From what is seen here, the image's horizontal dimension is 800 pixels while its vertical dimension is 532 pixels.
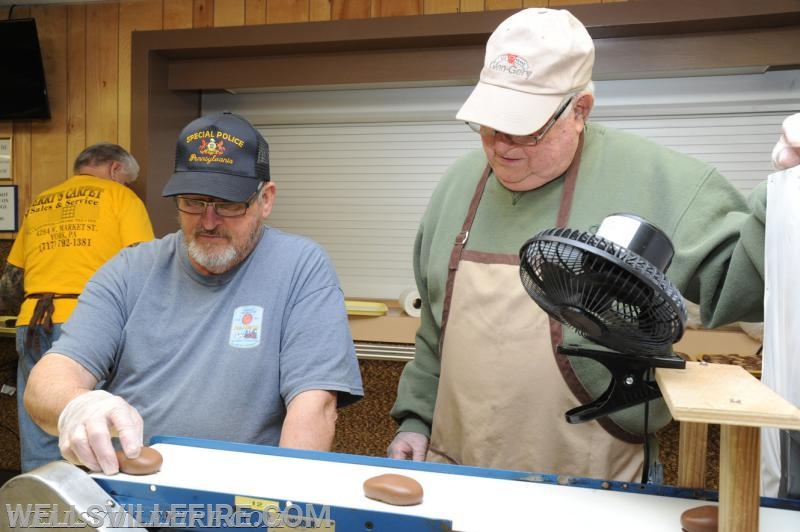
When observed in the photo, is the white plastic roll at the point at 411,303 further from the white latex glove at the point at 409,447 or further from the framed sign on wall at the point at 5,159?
the framed sign on wall at the point at 5,159

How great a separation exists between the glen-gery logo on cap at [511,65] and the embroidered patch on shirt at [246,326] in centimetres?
79

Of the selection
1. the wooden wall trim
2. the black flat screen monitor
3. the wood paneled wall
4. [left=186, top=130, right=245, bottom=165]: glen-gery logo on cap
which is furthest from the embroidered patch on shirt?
the black flat screen monitor

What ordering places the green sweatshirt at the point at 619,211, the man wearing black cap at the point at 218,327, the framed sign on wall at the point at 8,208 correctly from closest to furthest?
the green sweatshirt at the point at 619,211
the man wearing black cap at the point at 218,327
the framed sign on wall at the point at 8,208

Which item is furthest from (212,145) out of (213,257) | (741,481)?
(741,481)

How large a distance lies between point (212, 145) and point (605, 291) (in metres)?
1.17

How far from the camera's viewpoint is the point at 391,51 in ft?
12.7

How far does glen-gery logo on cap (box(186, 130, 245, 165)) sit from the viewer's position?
5.83 feet

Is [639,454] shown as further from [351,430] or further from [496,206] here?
[351,430]

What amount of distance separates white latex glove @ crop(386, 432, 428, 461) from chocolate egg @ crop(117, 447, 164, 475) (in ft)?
2.28

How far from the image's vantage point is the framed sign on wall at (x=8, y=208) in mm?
4484

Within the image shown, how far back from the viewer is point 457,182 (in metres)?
1.78

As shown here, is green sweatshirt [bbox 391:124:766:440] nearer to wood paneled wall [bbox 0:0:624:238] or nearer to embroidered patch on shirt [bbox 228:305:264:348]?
embroidered patch on shirt [bbox 228:305:264:348]

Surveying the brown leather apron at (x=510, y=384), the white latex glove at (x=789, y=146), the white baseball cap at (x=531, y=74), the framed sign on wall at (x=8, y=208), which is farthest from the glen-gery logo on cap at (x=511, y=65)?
the framed sign on wall at (x=8, y=208)

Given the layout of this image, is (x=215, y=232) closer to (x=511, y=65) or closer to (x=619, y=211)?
(x=511, y=65)
